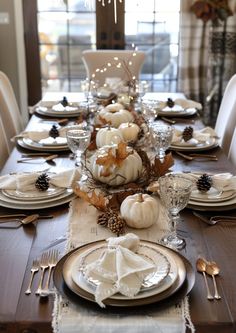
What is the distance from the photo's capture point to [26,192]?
61.6 inches

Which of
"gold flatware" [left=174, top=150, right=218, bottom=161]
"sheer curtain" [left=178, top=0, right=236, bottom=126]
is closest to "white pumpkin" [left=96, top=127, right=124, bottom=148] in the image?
"gold flatware" [left=174, top=150, right=218, bottom=161]

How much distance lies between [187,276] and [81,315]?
0.82ft

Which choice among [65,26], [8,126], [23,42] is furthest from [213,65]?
[8,126]

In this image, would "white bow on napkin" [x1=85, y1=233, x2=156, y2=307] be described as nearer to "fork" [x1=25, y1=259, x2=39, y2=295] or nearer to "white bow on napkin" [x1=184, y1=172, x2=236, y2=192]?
"fork" [x1=25, y1=259, x2=39, y2=295]

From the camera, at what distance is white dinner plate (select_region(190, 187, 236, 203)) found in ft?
4.96

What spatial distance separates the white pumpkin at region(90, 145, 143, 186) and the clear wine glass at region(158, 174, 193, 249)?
245 mm

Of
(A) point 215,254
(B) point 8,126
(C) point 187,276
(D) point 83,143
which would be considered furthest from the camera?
(B) point 8,126

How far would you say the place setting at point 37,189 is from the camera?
1.50 meters

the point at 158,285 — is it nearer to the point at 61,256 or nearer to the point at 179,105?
the point at 61,256

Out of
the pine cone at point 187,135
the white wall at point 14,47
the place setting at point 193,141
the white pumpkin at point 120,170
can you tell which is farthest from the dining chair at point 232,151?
the white wall at point 14,47

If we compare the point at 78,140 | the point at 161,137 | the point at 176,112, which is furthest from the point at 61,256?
the point at 176,112

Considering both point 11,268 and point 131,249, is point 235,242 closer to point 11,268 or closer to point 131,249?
point 131,249

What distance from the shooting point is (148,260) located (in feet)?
3.64

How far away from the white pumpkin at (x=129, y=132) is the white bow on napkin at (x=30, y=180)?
14.2 inches
